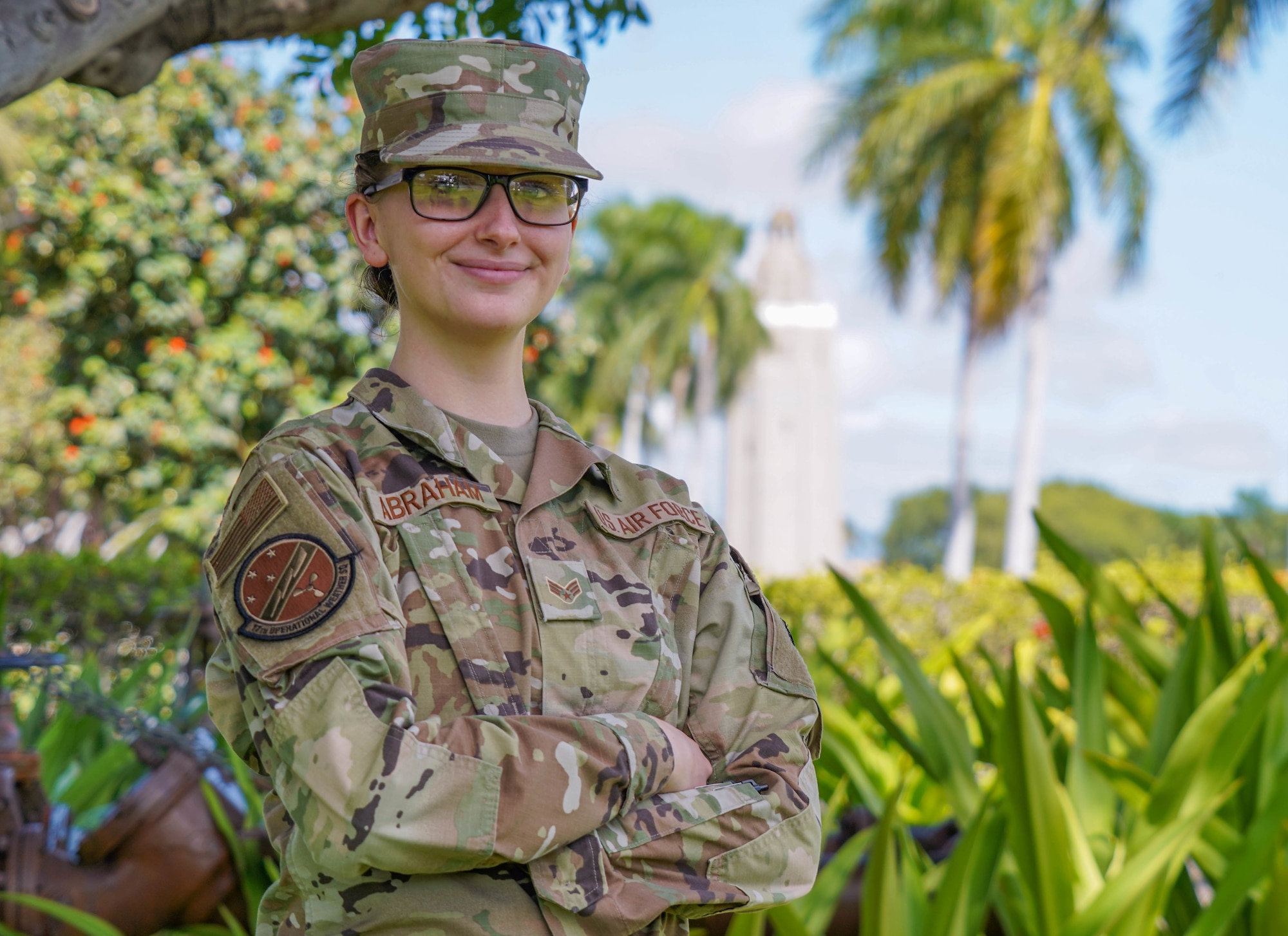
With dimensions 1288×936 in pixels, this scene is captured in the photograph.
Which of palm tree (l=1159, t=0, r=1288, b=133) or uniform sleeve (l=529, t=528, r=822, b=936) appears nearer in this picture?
uniform sleeve (l=529, t=528, r=822, b=936)

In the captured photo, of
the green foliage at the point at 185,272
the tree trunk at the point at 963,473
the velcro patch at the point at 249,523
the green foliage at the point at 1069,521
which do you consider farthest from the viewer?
the green foliage at the point at 1069,521

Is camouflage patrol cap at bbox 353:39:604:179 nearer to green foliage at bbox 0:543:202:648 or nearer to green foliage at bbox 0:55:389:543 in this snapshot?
green foliage at bbox 0:543:202:648

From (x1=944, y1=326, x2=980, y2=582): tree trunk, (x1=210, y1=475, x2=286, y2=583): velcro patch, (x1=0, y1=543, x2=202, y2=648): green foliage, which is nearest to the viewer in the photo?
(x1=210, y1=475, x2=286, y2=583): velcro patch

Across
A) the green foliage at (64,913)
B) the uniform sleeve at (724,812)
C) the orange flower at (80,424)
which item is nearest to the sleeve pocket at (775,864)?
the uniform sleeve at (724,812)

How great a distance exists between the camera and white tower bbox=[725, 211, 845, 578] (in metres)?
36.3

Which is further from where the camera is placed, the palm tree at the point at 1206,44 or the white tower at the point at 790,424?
the white tower at the point at 790,424

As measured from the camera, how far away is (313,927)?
1.37 metres

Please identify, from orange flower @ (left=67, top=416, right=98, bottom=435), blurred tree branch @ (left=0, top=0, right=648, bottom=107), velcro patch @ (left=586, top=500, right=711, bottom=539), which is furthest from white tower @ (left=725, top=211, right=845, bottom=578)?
velcro patch @ (left=586, top=500, right=711, bottom=539)

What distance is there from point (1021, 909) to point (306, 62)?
2500 millimetres

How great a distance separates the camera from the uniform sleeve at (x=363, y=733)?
4.08 feet

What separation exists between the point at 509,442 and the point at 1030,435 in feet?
58.5

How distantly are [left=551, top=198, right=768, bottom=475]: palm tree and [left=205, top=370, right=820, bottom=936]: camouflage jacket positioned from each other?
31097mm

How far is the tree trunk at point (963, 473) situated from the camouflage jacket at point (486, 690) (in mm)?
18723

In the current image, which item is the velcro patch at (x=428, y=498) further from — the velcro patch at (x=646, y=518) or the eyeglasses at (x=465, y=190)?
the eyeglasses at (x=465, y=190)
